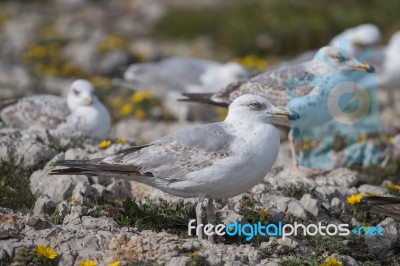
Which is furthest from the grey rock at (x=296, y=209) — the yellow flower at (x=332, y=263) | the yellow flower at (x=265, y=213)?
→ the yellow flower at (x=332, y=263)

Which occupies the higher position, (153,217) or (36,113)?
(36,113)

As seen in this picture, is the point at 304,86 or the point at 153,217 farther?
the point at 304,86

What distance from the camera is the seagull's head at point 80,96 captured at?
9.39m

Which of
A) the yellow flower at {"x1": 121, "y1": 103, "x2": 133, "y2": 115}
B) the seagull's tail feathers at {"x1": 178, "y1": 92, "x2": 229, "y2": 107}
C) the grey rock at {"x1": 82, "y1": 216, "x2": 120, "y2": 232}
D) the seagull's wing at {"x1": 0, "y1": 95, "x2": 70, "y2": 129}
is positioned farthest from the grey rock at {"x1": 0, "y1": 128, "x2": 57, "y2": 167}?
the yellow flower at {"x1": 121, "y1": 103, "x2": 133, "y2": 115}

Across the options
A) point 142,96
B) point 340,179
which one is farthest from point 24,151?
point 142,96

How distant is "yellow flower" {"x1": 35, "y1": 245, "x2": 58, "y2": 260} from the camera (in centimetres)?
569

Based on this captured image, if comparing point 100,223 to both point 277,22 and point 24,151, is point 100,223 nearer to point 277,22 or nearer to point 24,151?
point 24,151

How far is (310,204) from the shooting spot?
23.7ft

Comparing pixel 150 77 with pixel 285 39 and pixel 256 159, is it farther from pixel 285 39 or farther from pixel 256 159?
pixel 256 159

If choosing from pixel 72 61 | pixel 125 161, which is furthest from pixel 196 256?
pixel 72 61

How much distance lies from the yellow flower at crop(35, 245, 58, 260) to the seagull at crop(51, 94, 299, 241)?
0.80 metres

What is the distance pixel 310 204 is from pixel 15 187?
280 cm

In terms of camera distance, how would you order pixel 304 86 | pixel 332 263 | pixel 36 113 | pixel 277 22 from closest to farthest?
pixel 332 263 < pixel 304 86 < pixel 36 113 < pixel 277 22

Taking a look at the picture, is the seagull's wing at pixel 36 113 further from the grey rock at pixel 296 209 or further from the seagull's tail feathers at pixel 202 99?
the grey rock at pixel 296 209
